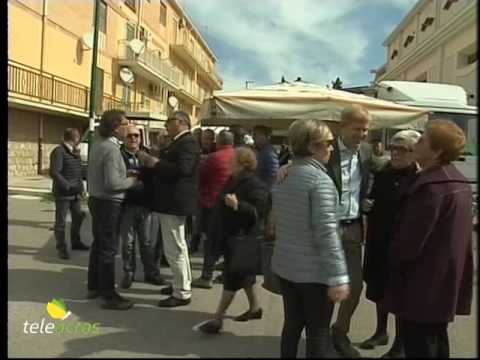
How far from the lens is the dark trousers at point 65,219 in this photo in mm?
5771

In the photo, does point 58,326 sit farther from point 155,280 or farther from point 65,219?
point 65,219

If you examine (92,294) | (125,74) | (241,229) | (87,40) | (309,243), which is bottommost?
(92,294)

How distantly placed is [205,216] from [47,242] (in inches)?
79.3

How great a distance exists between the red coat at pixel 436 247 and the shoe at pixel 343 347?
1.17 ft

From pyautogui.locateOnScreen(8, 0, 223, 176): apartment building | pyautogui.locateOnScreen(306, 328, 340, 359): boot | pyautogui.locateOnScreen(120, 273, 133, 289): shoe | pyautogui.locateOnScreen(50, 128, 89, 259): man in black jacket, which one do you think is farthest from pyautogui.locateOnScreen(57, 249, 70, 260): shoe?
pyautogui.locateOnScreen(306, 328, 340, 359): boot

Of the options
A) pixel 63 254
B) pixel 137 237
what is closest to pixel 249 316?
pixel 137 237

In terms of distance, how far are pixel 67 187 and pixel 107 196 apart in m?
1.84

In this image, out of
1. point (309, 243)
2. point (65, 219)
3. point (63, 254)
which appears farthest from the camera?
point (65, 219)

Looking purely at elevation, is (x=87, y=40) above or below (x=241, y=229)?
above

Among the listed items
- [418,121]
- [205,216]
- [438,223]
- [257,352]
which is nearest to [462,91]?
[418,121]

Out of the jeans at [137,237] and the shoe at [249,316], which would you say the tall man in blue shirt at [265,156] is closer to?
the jeans at [137,237]

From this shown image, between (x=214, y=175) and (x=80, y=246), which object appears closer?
(x=214, y=175)

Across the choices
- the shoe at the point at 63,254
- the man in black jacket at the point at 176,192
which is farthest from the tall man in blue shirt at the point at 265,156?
the shoe at the point at 63,254

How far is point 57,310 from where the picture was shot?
3.39m
